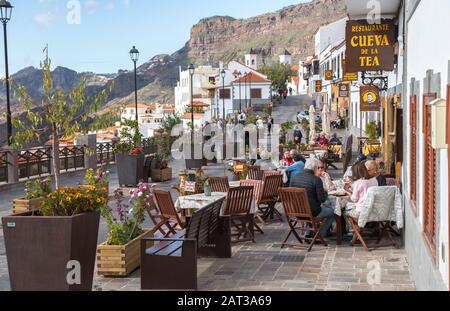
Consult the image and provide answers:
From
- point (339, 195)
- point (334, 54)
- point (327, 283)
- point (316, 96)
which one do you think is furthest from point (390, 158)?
point (316, 96)

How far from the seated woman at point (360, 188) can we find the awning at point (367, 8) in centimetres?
299

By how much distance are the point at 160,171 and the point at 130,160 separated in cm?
160

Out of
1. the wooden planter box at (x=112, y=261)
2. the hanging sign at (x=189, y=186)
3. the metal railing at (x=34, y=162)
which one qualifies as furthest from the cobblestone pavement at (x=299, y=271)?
the metal railing at (x=34, y=162)

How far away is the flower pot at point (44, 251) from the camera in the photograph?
6.61 metres

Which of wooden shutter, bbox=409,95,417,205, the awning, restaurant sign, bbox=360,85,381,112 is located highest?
the awning

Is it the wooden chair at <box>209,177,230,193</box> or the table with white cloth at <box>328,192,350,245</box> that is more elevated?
the wooden chair at <box>209,177,230,193</box>

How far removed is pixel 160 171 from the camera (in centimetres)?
2073

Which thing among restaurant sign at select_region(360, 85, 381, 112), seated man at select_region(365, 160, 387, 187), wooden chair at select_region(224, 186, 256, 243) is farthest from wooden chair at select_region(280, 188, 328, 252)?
restaurant sign at select_region(360, 85, 381, 112)

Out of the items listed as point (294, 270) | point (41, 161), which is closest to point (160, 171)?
point (41, 161)

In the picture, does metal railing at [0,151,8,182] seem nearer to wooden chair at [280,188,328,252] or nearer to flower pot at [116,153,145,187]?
flower pot at [116,153,145,187]

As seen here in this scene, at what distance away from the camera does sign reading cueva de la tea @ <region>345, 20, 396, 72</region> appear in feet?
40.2

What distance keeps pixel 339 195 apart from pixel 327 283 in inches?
107

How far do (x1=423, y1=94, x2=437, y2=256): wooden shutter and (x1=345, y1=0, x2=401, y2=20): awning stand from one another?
5.63 m
